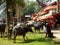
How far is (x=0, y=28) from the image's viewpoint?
25.8 meters

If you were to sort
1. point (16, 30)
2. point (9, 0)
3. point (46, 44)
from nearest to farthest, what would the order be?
point (46, 44), point (16, 30), point (9, 0)

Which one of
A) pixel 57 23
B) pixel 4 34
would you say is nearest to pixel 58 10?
pixel 57 23

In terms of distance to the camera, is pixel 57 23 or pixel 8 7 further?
pixel 57 23

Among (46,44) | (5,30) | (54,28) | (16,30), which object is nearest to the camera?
(46,44)

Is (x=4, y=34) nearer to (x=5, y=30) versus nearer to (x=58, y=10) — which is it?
(x=5, y=30)

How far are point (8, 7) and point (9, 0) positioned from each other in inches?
36.4

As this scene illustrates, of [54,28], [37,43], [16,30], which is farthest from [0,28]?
[54,28]

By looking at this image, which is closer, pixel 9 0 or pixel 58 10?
pixel 9 0

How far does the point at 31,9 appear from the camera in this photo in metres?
95.9

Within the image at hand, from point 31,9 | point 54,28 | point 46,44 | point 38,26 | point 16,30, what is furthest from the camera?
point 31,9

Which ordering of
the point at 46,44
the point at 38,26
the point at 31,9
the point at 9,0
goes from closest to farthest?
the point at 46,44, the point at 9,0, the point at 38,26, the point at 31,9

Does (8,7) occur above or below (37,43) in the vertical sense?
above

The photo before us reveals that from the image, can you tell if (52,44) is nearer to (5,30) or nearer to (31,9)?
(5,30)

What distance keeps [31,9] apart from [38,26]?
6438cm
